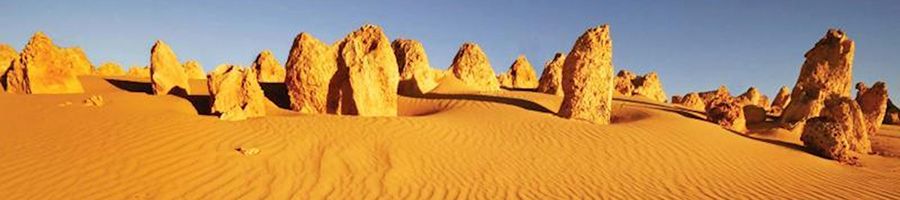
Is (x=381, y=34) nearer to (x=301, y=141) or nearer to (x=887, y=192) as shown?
(x=301, y=141)

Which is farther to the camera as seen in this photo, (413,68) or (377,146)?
(413,68)

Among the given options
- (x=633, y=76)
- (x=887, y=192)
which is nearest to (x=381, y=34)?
(x=887, y=192)

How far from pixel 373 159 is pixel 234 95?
3577mm

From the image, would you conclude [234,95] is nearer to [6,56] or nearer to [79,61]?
[6,56]

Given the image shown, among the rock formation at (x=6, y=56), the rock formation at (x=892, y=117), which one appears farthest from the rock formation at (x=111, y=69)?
the rock formation at (x=892, y=117)

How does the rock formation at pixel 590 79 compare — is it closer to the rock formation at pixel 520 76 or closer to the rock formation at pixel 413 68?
the rock formation at pixel 413 68

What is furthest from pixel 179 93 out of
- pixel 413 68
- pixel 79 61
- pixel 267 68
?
pixel 79 61

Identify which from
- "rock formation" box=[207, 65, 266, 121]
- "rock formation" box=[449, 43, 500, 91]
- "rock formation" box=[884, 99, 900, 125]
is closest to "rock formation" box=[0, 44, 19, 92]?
"rock formation" box=[207, 65, 266, 121]

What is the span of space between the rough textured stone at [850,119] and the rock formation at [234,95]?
13.2m

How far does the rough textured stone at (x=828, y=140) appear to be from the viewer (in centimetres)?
1232

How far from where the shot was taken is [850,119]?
14234 millimetres

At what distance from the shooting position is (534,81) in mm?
32344

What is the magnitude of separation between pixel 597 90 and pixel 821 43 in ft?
41.2

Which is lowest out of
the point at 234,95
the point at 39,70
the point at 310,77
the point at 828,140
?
the point at 828,140
